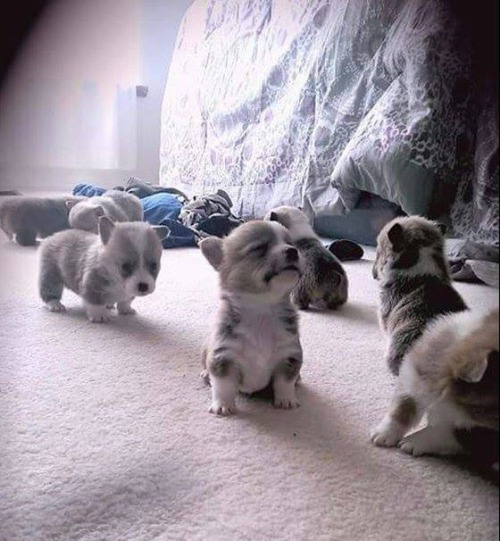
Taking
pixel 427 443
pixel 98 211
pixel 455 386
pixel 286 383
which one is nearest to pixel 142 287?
pixel 286 383

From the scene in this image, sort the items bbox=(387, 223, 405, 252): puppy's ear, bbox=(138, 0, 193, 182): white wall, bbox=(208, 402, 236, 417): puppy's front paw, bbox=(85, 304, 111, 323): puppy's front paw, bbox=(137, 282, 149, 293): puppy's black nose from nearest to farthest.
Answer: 1. bbox=(138, 0, 193, 182): white wall
2. bbox=(387, 223, 405, 252): puppy's ear
3. bbox=(208, 402, 236, 417): puppy's front paw
4. bbox=(137, 282, 149, 293): puppy's black nose
5. bbox=(85, 304, 111, 323): puppy's front paw

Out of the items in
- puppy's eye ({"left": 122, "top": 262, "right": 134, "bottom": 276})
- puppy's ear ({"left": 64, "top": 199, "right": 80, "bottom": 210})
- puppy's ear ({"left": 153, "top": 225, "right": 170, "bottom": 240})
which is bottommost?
puppy's eye ({"left": 122, "top": 262, "right": 134, "bottom": 276})

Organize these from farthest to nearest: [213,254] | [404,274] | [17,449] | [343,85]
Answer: [213,254], [404,274], [17,449], [343,85]

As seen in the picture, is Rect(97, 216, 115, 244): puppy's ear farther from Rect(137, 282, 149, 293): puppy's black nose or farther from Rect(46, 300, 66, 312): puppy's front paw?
Rect(46, 300, 66, 312): puppy's front paw

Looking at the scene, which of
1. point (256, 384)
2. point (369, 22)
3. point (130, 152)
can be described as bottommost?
point (256, 384)

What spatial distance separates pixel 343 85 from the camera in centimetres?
46

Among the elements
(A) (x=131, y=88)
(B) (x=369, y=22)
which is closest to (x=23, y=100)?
(A) (x=131, y=88)

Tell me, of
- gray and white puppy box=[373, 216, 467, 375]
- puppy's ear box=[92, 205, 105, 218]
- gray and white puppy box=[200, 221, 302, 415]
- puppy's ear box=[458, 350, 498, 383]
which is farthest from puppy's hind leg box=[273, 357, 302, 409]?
puppy's ear box=[458, 350, 498, 383]

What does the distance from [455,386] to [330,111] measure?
0.86ft

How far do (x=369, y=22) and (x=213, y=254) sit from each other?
0.46m

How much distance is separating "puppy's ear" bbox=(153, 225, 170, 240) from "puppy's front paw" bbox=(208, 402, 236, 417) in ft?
0.79

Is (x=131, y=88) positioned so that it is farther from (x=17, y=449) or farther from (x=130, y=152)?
(x=17, y=449)

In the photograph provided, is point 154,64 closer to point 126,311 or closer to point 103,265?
point 103,265

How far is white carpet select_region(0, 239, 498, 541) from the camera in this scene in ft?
1.62
